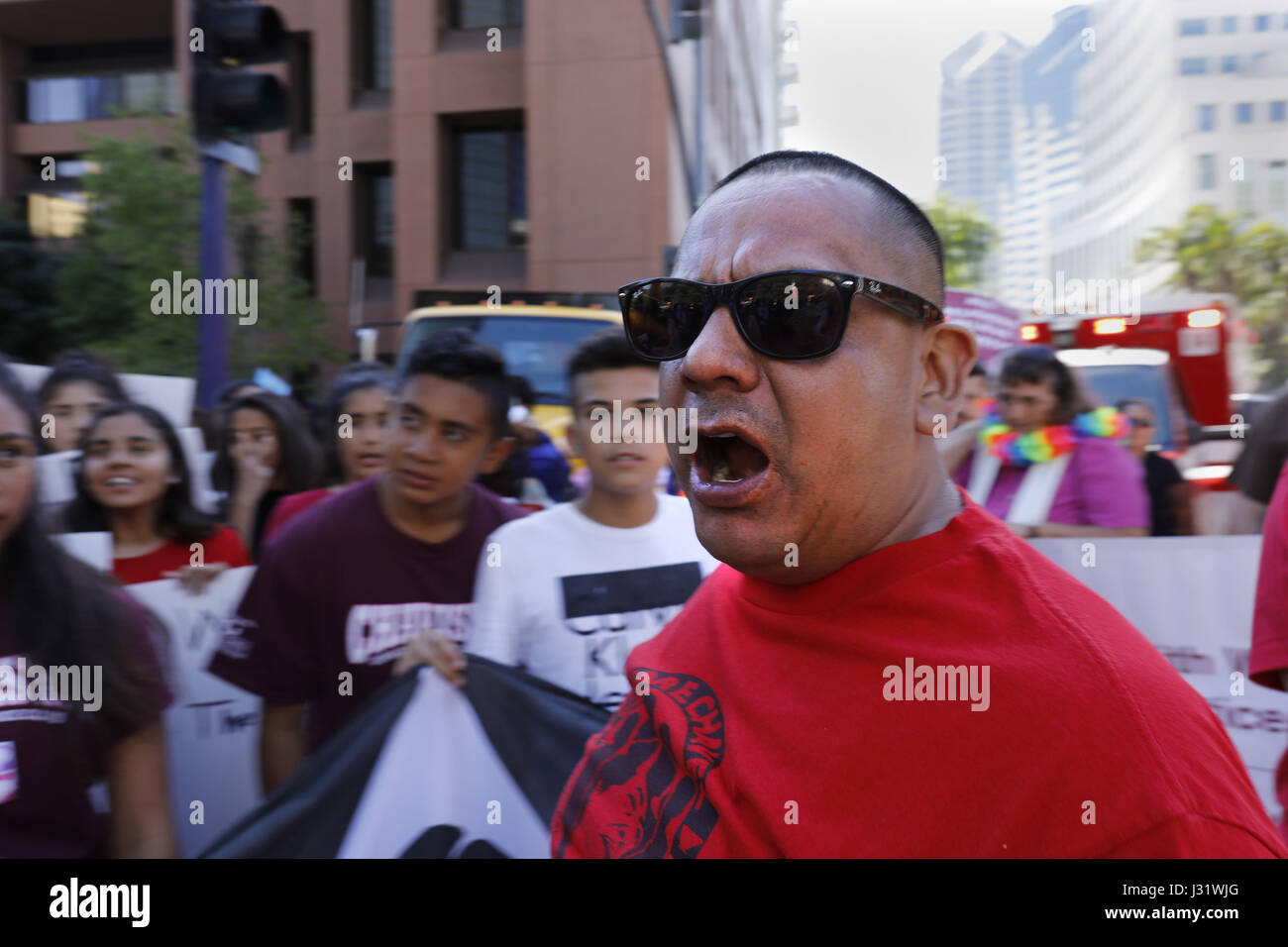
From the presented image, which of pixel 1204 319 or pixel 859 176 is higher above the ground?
pixel 1204 319

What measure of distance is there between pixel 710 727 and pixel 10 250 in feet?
94.0

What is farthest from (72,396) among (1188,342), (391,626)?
(1188,342)

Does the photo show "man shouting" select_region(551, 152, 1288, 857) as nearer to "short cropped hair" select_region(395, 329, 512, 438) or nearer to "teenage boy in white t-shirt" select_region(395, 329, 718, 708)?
"teenage boy in white t-shirt" select_region(395, 329, 718, 708)

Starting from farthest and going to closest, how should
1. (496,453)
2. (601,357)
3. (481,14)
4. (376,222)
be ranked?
(376,222)
(481,14)
(496,453)
(601,357)

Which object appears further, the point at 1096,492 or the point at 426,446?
the point at 1096,492

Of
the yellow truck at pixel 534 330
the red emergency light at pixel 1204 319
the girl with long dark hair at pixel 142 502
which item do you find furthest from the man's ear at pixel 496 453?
the red emergency light at pixel 1204 319

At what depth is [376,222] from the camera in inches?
899

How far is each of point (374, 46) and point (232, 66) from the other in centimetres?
1888

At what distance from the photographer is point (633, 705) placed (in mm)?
1590

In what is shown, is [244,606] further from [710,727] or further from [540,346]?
[540,346]

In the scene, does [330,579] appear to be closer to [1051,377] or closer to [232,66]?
[232,66]

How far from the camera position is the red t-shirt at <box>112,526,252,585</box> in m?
3.67

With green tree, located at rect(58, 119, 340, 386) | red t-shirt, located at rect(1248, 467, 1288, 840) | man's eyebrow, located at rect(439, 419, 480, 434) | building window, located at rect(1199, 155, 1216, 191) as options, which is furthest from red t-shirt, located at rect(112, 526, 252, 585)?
building window, located at rect(1199, 155, 1216, 191)

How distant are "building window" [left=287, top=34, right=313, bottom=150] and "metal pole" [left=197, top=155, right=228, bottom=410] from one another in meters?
19.1
